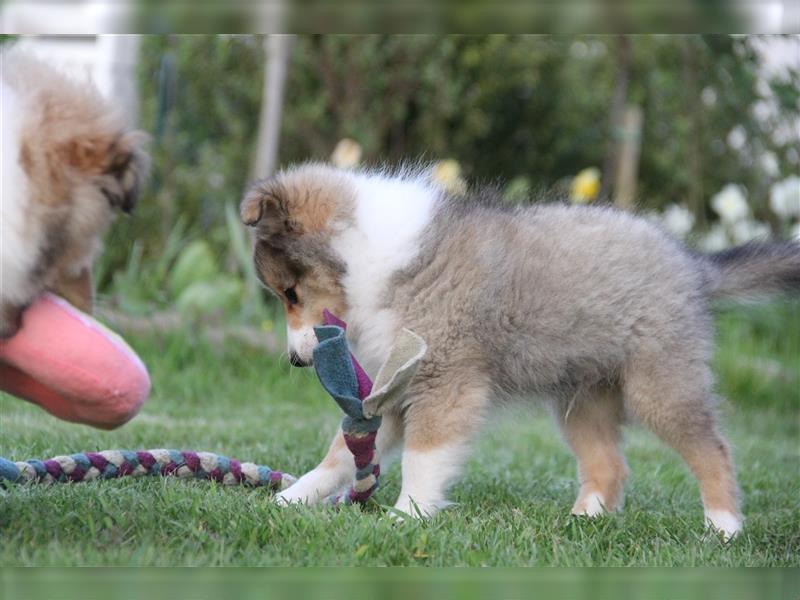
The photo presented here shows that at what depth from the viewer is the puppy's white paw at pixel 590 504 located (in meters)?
4.20

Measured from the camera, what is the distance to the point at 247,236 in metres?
8.95

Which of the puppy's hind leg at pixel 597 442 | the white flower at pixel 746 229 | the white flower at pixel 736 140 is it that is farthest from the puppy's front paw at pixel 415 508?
the white flower at pixel 736 140

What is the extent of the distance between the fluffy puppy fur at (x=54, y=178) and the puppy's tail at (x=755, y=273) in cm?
245

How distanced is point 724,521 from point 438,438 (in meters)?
1.11

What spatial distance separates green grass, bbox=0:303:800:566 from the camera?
9.86 feet

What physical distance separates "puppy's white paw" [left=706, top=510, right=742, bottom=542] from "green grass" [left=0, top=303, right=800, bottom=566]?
51 millimetres

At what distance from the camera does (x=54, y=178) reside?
2.77 meters

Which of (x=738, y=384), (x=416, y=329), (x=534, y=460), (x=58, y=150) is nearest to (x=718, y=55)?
(x=738, y=384)

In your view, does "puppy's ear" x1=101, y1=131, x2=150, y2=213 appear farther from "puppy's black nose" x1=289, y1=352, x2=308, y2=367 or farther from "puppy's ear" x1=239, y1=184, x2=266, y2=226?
"puppy's black nose" x1=289, y1=352, x2=308, y2=367

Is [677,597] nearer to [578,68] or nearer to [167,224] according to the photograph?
[167,224]

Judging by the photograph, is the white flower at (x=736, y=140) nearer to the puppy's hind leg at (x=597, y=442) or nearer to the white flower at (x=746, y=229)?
the white flower at (x=746, y=229)

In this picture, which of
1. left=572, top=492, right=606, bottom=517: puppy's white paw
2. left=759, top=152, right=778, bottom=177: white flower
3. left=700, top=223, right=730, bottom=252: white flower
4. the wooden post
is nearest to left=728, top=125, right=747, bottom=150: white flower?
left=759, top=152, right=778, bottom=177: white flower

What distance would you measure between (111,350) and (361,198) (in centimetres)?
158

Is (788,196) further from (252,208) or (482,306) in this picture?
(252,208)
